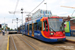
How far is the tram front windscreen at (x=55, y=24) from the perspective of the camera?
10376 mm

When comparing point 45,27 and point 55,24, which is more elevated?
point 55,24

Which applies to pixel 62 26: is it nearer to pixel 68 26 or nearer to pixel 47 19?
Answer: pixel 47 19

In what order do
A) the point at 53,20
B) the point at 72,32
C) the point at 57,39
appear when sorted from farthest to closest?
the point at 72,32 < the point at 53,20 < the point at 57,39

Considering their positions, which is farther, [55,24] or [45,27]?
[45,27]

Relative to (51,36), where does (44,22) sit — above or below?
above

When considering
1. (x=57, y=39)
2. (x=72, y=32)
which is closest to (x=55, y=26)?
(x=57, y=39)

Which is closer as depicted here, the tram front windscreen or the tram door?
the tram front windscreen

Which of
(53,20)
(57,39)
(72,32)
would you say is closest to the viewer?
(57,39)

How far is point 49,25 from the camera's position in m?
10.4

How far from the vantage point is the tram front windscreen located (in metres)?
10.4

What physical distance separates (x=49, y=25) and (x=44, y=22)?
3.01 feet

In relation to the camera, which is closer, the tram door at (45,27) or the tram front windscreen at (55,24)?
the tram front windscreen at (55,24)

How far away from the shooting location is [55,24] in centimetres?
1048

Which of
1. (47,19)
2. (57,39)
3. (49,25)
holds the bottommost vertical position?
(57,39)
